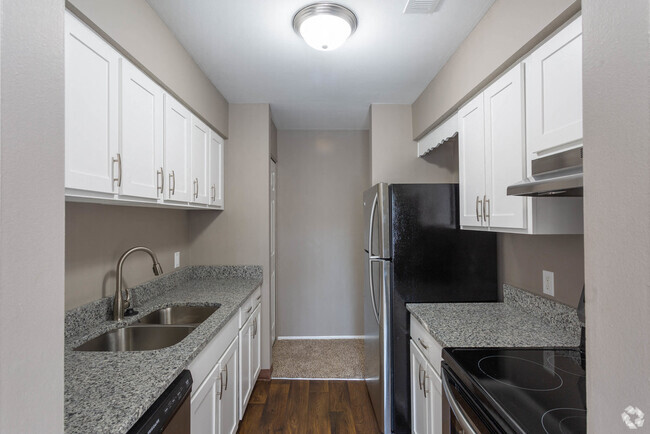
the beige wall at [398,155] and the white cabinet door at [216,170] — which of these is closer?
the white cabinet door at [216,170]

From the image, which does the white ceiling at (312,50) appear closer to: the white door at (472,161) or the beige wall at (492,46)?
the beige wall at (492,46)

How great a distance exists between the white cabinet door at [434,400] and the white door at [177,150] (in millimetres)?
1685

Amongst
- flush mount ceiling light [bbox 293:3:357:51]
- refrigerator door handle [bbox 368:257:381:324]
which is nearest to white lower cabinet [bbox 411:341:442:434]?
refrigerator door handle [bbox 368:257:381:324]

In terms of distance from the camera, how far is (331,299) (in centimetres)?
394

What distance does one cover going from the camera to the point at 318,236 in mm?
3951

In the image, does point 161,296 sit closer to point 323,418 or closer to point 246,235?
point 246,235

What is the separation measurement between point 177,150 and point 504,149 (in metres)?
1.81

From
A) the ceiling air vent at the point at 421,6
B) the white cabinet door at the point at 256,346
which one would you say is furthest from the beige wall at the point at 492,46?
the white cabinet door at the point at 256,346

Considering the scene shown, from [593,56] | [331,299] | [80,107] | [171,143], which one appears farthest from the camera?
[331,299]

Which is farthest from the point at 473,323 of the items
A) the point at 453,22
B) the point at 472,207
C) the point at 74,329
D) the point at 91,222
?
the point at 91,222

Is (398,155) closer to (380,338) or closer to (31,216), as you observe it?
(380,338)

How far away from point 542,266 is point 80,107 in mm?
2186

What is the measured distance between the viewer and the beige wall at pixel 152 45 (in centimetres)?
128

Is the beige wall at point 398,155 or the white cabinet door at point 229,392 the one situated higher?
the beige wall at point 398,155
